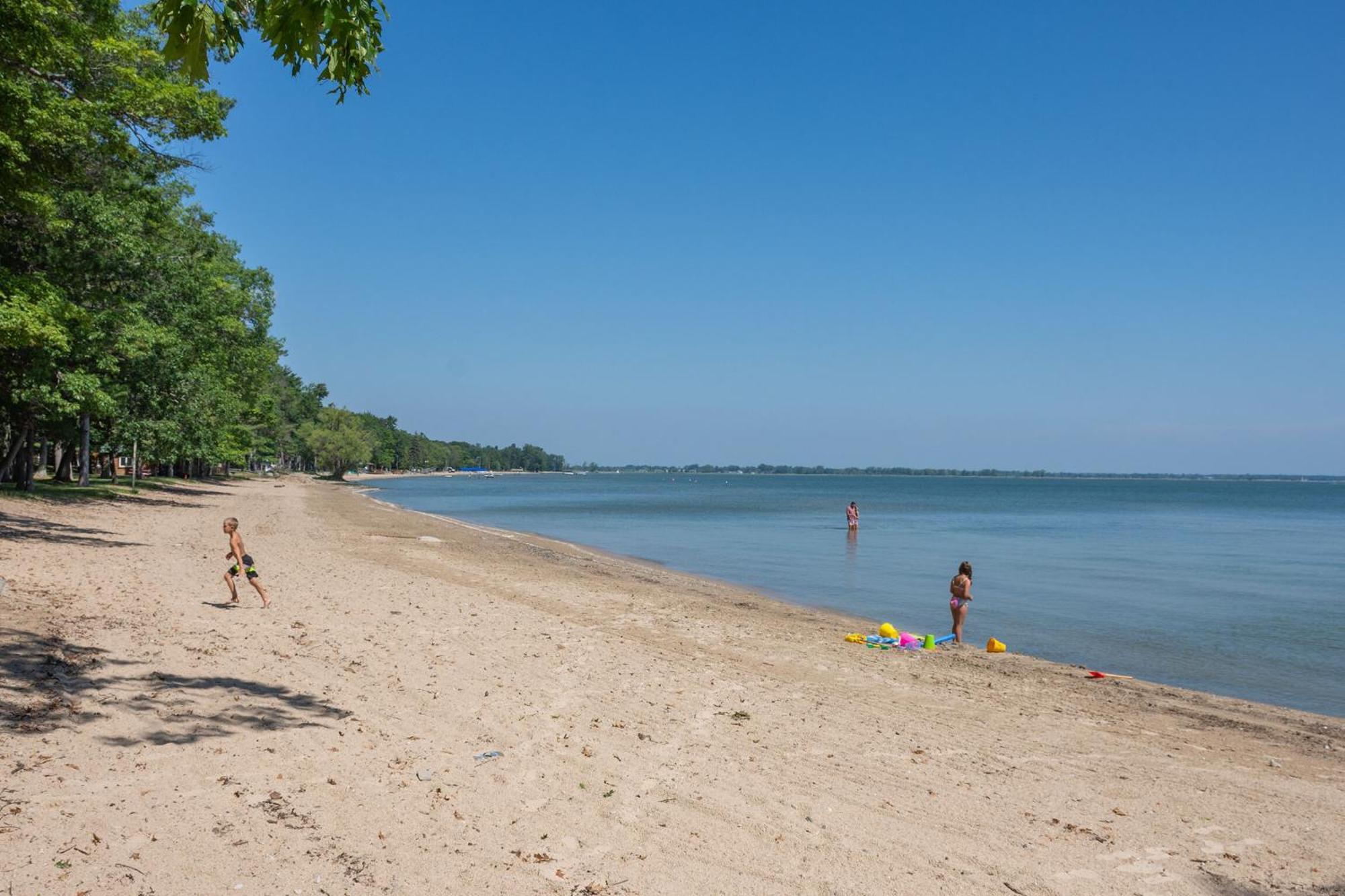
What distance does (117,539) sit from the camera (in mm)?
18859

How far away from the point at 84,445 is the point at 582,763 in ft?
113

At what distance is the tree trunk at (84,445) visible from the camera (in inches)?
1237

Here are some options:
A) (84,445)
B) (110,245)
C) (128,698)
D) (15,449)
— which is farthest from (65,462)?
(128,698)

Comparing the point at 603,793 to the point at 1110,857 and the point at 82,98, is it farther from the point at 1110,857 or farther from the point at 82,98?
the point at 82,98

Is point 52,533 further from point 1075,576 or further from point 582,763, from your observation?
point 1075,576

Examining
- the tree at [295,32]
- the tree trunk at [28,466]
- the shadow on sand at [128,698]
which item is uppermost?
the tree at [295,32]

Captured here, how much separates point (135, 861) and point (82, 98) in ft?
43.3

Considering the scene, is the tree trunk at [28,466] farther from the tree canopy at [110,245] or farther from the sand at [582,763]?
the sand at [582,763]

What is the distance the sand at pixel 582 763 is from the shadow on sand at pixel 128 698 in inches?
1.4

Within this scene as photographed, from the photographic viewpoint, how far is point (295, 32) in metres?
3.91

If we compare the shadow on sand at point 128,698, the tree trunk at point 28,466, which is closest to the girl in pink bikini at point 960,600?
the shadow on sand at point 128,698

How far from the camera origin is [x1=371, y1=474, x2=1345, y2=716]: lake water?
1573 centimetres

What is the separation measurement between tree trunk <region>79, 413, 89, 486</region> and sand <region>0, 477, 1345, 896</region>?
849 inches

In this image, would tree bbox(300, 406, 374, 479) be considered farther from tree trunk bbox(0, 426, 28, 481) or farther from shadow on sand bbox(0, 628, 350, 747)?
shadow on sand bbox(0, 628, 350, 747)
